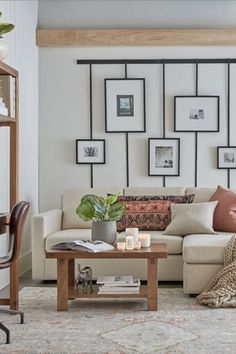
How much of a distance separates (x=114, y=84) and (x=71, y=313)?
3089 millimetres

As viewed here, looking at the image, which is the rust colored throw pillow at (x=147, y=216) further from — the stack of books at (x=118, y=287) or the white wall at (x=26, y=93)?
the stack of books at (x=118, y=287)

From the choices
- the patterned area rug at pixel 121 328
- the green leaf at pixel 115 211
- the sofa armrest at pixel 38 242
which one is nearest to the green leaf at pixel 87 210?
the green leaf at pixel 115 211

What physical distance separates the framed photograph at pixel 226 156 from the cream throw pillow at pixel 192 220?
944mm

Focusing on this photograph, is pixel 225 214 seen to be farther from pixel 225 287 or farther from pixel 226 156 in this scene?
pixel 225 287

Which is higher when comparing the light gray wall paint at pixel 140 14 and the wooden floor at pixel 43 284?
the light gray wall paint at pixel 140 14

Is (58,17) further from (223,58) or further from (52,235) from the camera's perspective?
(52,235)

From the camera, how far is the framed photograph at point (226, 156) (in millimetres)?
6531

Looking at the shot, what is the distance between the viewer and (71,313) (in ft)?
14.0

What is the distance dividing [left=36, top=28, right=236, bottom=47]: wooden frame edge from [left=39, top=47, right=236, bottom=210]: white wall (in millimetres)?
82

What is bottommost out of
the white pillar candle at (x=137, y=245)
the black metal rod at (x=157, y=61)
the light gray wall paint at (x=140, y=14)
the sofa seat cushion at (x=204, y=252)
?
the sofa seat cushion at (x=204, y=252)

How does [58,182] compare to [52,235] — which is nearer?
[52,235]

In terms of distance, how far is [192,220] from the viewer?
555cm

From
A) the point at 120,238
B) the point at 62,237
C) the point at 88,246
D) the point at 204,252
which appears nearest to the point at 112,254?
the point at 88,246

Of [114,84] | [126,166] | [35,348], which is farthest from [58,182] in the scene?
[35,348]
